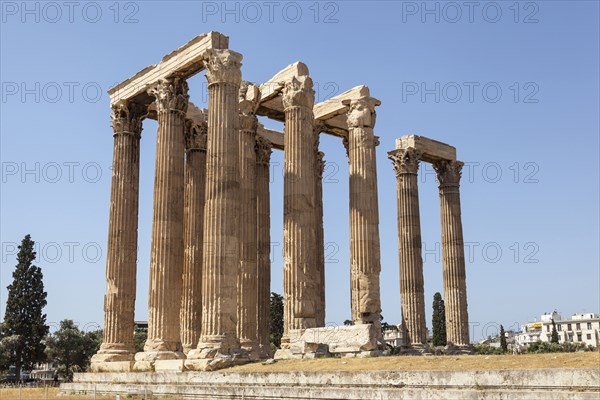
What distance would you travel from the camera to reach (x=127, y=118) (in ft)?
139

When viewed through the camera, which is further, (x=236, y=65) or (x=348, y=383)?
(x=236, y=65)

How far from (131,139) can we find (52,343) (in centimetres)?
5423

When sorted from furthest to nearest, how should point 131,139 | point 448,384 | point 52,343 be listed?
1. point 52,343
2. point 131,139
3. point 448,384

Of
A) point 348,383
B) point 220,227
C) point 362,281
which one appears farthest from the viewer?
point 362,281

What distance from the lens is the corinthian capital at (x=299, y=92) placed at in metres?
37.8

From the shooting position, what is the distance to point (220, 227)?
33.1 meters

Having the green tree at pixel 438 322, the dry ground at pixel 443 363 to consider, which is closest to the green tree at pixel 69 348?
the green tree at pixel 438 322

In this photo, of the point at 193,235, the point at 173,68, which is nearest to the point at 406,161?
the point at 193,235

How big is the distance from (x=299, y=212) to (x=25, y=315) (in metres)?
46.5

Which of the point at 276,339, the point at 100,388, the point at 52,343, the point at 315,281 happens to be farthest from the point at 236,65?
the point at 52,343

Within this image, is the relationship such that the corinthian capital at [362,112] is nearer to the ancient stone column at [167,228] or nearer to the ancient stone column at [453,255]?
the ancient stone column at [167,228]

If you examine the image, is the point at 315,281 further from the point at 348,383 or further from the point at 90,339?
the point at 90,339

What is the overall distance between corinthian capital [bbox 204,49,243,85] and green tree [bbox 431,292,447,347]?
48.2 metres

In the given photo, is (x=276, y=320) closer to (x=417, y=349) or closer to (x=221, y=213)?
(x=417, y=349)
